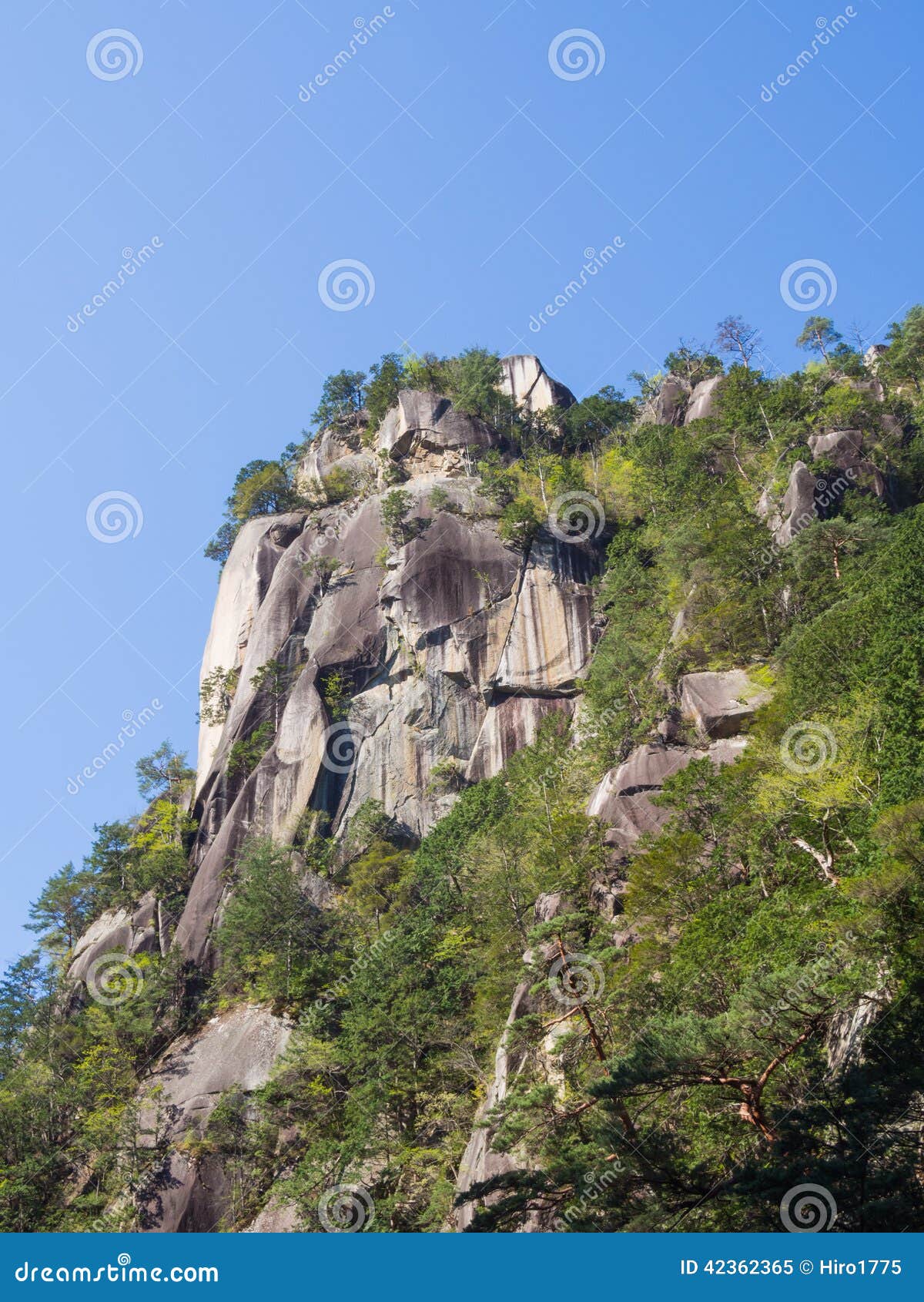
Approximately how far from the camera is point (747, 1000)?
14.4 metres

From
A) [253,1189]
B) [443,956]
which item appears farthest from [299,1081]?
[443,956]

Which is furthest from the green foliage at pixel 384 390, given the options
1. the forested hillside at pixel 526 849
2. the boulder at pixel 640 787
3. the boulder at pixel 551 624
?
the boulder at pixel 640 787

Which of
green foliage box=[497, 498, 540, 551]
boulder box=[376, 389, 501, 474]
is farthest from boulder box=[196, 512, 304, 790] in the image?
green foliage box=[497, 498, 540, 551]

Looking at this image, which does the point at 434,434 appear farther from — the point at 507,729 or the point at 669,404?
the point at 507,729

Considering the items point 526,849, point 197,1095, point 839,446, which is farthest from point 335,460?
point 197,1095

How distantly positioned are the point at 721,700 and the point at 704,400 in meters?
23.0

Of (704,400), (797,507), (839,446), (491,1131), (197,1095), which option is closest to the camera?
(491,1131)

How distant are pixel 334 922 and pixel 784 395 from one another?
27.0m

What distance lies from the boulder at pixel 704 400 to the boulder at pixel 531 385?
7557 millimetres

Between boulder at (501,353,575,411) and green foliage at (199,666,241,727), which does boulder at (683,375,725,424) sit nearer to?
boulder at (501,353,575,411)

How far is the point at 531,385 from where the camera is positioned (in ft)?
183

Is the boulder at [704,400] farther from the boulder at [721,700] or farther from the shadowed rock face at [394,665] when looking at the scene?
the boulder at [721,700]

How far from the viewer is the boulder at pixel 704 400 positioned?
4709 cm

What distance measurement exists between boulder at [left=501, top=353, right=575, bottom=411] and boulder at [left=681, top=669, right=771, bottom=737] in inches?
1061
